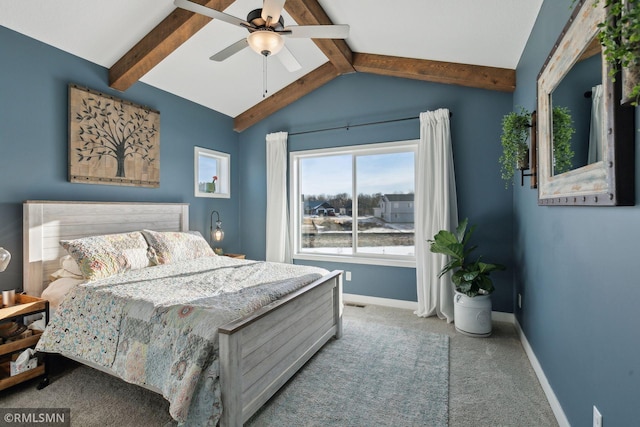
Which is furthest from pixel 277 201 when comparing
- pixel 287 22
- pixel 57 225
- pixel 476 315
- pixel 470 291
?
pixel 476 315

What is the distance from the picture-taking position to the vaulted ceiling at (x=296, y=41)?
2.65 metres

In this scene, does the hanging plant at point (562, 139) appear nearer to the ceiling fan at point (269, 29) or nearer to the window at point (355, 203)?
the ceiling fan at point (269, 29)

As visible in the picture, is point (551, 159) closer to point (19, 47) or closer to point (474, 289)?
point (474, 289)

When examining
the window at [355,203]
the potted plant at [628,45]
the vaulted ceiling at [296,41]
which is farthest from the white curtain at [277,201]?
the potted plant at [628,45]

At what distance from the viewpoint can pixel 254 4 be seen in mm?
2977

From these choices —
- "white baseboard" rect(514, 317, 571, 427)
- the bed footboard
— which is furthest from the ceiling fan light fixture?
"white baseboard" rect(514, 317, 571, 427)

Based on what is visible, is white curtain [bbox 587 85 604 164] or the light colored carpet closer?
white curtain [bbox 587 85 604 164]

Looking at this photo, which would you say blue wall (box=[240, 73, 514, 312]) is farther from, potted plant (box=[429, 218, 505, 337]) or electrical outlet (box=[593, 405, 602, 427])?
electrical outlet (box=[593, 405, 602, 427])

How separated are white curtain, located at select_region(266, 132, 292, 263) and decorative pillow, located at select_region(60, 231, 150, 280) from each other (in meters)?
1.93

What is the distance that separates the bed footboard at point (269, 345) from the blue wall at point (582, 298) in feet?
5.50

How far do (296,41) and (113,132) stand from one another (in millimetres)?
2286

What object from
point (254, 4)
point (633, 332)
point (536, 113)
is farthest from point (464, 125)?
point (633, 332)

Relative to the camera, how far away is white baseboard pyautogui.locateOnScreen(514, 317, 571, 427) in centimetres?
186

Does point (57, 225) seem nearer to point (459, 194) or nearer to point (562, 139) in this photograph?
point (562, 139)
